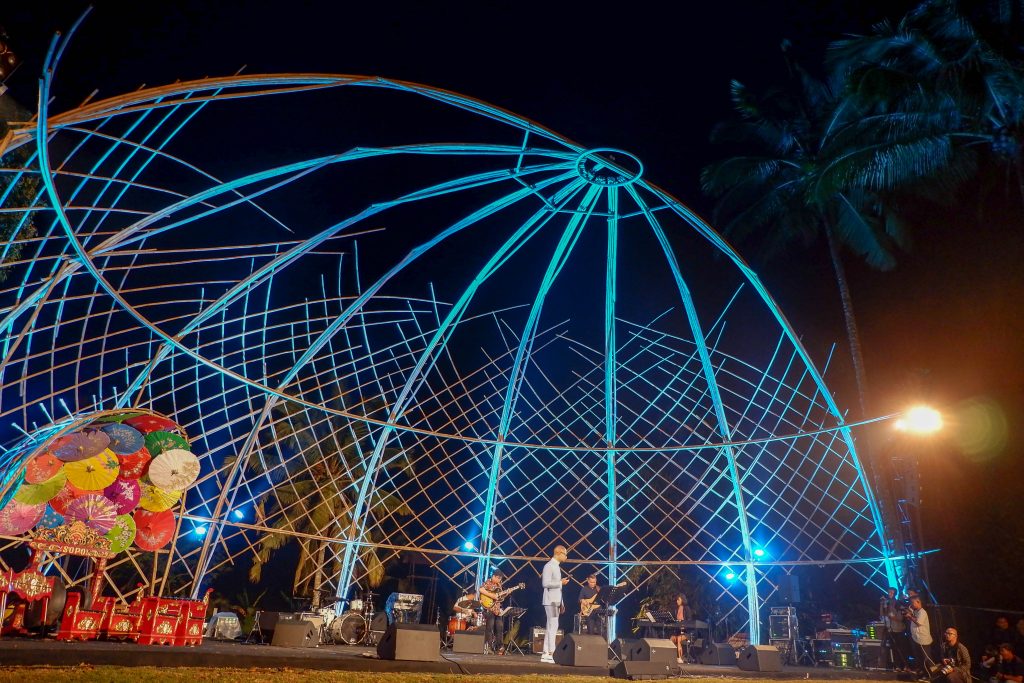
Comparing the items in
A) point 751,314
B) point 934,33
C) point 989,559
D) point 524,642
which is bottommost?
point 524,642

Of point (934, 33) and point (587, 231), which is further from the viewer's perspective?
point (587, 231)

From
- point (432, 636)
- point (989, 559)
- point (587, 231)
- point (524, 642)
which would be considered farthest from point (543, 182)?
point (989, 559)

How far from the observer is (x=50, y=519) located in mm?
9508

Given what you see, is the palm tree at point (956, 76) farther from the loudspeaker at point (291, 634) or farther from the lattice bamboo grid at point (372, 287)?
the loudspeaker at point (291, 634)

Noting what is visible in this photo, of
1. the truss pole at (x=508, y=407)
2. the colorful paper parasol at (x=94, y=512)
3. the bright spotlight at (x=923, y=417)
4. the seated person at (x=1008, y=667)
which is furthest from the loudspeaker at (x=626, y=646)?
the colorful paper parasol at (x=94, y=512)

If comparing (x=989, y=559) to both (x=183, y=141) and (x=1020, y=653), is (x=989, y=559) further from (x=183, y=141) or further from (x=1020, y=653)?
(x=183, y=141)

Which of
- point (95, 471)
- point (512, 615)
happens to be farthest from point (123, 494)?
point (512, 615)

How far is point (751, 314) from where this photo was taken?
1784 cm

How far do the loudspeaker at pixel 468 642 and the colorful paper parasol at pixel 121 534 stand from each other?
502 centimetres

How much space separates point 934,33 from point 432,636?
13761mm

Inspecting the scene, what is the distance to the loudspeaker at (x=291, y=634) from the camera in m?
10.2

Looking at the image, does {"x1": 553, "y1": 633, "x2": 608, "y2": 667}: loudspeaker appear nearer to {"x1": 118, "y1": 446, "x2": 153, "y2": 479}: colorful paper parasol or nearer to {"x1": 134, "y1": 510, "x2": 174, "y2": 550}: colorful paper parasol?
{"x1": 134, "y1": 510, "x2": 174, "y2": 550}: colorful paper parasol

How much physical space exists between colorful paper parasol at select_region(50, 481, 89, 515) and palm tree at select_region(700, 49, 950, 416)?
14.4 metres

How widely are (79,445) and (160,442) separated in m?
1.06
